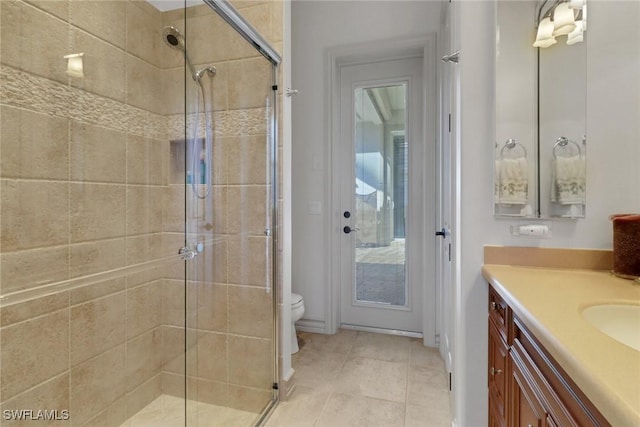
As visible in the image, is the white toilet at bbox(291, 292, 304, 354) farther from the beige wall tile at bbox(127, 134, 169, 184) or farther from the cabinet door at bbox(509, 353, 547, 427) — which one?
the cabinet door at bbox(509, 353, 547, 427)

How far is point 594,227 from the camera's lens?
4.28 ft

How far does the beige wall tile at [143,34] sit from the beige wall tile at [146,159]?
417 mm

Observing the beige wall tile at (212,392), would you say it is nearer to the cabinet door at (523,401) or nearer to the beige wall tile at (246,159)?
the beige wall tile at (246,159)

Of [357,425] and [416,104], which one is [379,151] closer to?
[416,104]

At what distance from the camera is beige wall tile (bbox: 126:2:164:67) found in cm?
167

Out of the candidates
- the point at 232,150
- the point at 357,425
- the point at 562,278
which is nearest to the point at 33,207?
the point at 232,150

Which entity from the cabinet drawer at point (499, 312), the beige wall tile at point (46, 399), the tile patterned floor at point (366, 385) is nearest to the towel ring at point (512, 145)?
the cabinet drawer at point (499, 312)

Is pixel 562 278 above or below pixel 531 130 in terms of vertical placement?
below

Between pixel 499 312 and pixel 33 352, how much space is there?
187 cm

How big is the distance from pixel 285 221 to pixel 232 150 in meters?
0.51

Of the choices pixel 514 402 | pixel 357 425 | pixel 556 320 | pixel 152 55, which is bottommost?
pixel 357 425

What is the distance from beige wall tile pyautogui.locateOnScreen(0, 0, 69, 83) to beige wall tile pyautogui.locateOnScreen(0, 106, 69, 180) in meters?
0.19

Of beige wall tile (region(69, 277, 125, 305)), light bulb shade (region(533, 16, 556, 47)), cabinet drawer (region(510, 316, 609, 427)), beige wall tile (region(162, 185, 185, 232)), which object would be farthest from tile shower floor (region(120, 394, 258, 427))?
light bulb shade (region(533, 16, 556, 47))

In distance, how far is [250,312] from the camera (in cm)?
181
